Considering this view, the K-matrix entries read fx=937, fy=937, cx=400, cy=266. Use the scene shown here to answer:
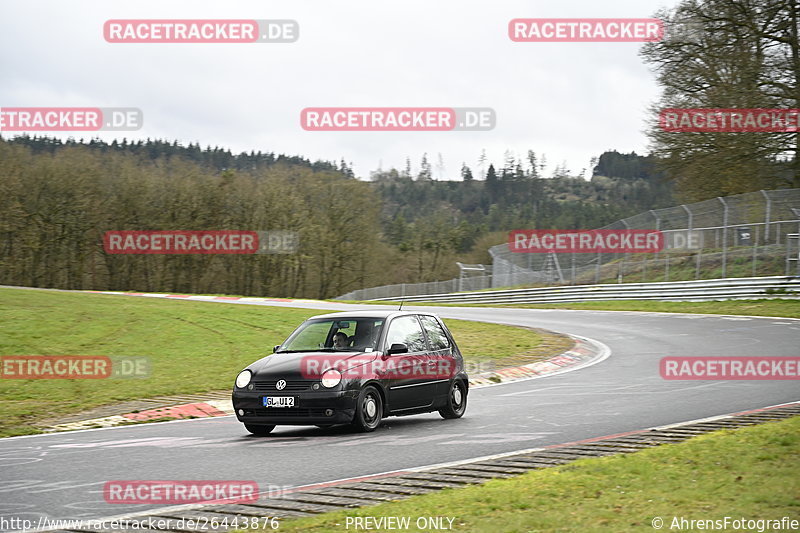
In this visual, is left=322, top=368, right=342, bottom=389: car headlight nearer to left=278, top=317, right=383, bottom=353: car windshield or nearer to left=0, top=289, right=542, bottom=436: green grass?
left=278, top=317, right=383, bottom=353: car windshield

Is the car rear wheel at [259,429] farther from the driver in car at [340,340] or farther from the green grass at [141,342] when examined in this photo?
the green grass at [141,342]

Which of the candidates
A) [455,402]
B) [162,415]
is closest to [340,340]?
[455,402]

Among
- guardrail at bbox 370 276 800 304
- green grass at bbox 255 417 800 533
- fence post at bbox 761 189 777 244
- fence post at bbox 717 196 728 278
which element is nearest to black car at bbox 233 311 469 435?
green grass at bbox 255 417 800 533

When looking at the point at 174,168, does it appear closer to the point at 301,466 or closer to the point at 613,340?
the point at 613,340

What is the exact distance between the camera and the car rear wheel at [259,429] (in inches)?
440

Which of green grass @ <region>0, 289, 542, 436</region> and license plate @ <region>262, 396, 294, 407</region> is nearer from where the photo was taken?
license plate @ <region>262, 396, 294, 407</region>

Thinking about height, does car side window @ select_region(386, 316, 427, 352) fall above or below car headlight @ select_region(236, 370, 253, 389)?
above

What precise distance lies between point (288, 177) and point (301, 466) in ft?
249

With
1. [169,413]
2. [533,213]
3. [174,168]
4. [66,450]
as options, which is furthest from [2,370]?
[533,213]

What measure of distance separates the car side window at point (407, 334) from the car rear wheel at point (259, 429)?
1.85 meters

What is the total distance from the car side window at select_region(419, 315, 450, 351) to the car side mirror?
1083mm

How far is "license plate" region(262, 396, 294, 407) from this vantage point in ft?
35.5

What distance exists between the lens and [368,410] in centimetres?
1130

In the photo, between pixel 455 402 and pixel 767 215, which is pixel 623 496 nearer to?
pixel 455 402
